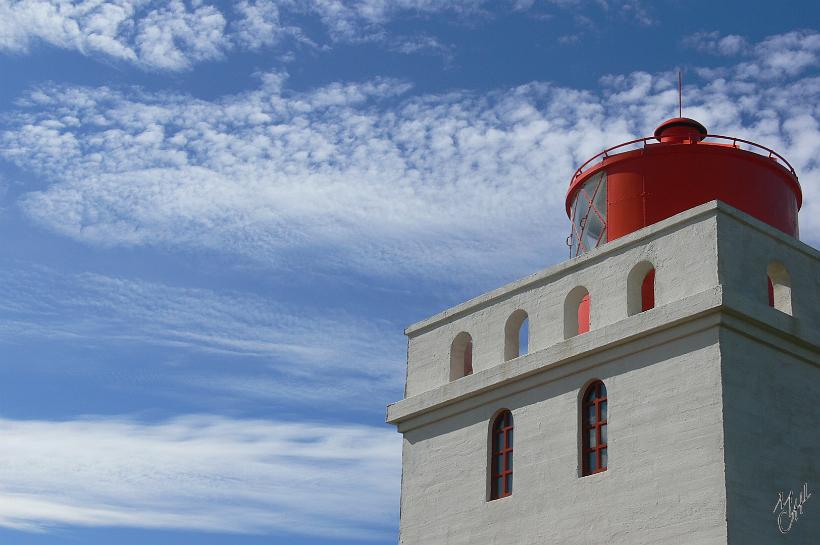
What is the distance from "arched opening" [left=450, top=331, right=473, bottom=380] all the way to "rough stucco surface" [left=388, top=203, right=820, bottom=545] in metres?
0.56

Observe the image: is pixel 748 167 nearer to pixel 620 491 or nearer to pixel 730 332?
pixel 730 332

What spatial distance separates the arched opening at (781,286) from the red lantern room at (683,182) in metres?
1.51

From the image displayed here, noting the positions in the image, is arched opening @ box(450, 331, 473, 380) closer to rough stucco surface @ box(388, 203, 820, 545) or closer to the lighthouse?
the lighthouse

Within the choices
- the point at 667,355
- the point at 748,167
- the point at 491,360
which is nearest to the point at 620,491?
the point at 667,355

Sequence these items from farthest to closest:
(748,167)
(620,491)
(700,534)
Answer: (748,167) < (620,491) < (700,534)

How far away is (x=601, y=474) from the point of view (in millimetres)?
15625

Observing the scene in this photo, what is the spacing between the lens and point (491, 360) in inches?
704

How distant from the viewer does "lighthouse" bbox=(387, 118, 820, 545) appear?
14617 millimetres

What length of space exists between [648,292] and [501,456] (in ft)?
9.77

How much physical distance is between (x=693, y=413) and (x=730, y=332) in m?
1.05

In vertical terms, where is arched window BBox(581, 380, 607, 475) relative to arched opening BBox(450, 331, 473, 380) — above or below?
below

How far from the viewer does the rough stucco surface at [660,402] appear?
47.5 feet

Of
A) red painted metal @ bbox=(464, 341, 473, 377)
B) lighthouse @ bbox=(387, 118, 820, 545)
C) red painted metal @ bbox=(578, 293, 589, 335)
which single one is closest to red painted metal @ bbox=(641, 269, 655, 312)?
lighthouse @ bbox=(387, 118, 820, 545)
